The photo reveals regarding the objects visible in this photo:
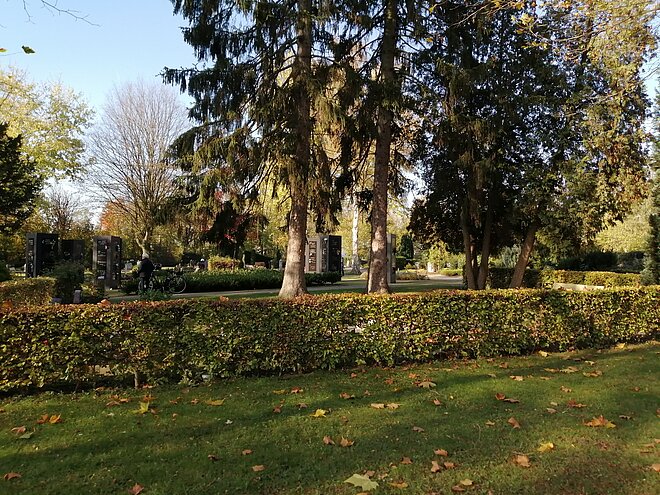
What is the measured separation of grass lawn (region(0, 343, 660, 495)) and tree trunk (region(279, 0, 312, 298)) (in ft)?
16.8

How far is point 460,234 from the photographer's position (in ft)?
58.6

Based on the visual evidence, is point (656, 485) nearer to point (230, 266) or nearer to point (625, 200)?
point (625, 200)

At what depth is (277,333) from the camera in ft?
19.3

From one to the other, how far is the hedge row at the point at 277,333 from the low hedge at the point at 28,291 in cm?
459

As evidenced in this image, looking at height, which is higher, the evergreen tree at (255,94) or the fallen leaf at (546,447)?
the evergreen tree at (255,94)

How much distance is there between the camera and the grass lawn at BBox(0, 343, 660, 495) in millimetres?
3096

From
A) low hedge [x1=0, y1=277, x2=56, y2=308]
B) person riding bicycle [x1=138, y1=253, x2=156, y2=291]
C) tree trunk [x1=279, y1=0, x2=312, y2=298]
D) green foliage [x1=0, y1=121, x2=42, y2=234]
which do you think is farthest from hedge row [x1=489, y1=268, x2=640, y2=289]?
green foliage [x1=0, y1=121, x2=42, y2=234]

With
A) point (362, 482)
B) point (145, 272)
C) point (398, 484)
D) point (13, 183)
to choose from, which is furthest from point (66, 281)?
point (13, 183)

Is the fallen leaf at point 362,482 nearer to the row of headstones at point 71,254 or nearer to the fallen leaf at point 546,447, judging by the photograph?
the fallen leaf at point 546,447

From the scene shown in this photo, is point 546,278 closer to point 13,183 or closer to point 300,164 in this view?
point 300,164

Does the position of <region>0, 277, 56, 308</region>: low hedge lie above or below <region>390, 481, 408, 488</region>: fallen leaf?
above

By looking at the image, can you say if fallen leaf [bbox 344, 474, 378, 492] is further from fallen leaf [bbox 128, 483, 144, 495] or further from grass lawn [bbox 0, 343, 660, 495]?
fallen leaf [bbox 128, 483, 144, 495]

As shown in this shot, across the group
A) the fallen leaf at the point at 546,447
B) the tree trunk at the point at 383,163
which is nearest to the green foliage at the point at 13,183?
the tree trunk at the point at 383,163

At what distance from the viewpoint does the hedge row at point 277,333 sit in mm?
5078
